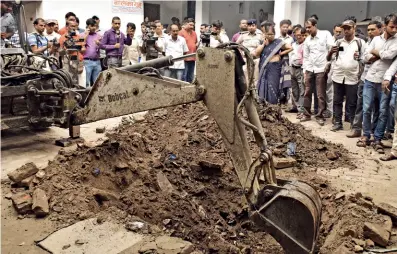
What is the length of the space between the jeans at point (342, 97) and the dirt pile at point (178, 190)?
A: 1.71m

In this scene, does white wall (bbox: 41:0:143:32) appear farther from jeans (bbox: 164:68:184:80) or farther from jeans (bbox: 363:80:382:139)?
jeans (bbox: 363:80:382:139)

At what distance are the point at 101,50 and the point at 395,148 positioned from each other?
6351 mm

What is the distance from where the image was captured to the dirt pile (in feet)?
12.6

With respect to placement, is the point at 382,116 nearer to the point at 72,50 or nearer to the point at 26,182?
the point at 26,182

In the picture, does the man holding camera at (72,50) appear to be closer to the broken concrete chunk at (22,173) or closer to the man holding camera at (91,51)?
the man holding camera at (91,51)

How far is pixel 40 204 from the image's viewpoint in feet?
13.9

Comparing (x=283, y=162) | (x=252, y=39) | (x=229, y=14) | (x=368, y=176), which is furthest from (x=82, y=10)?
(x=368, y=176)

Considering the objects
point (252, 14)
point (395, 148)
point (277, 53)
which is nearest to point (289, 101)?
point (277, 53)

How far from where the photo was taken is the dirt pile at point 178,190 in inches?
151

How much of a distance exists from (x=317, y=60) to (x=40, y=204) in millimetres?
6203

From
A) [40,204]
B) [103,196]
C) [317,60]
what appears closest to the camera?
[40,204]

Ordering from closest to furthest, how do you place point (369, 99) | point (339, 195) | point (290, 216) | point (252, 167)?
point (290, 216) → point (252, 167) → point (339, 195) → point (369, 99)

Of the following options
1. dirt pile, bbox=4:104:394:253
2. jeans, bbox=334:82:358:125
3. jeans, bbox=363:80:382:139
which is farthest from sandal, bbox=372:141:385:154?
jeans, bbox=334:82:358:125

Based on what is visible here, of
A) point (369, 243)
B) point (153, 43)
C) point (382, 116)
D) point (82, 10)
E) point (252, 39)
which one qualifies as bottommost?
point (369, 243)
